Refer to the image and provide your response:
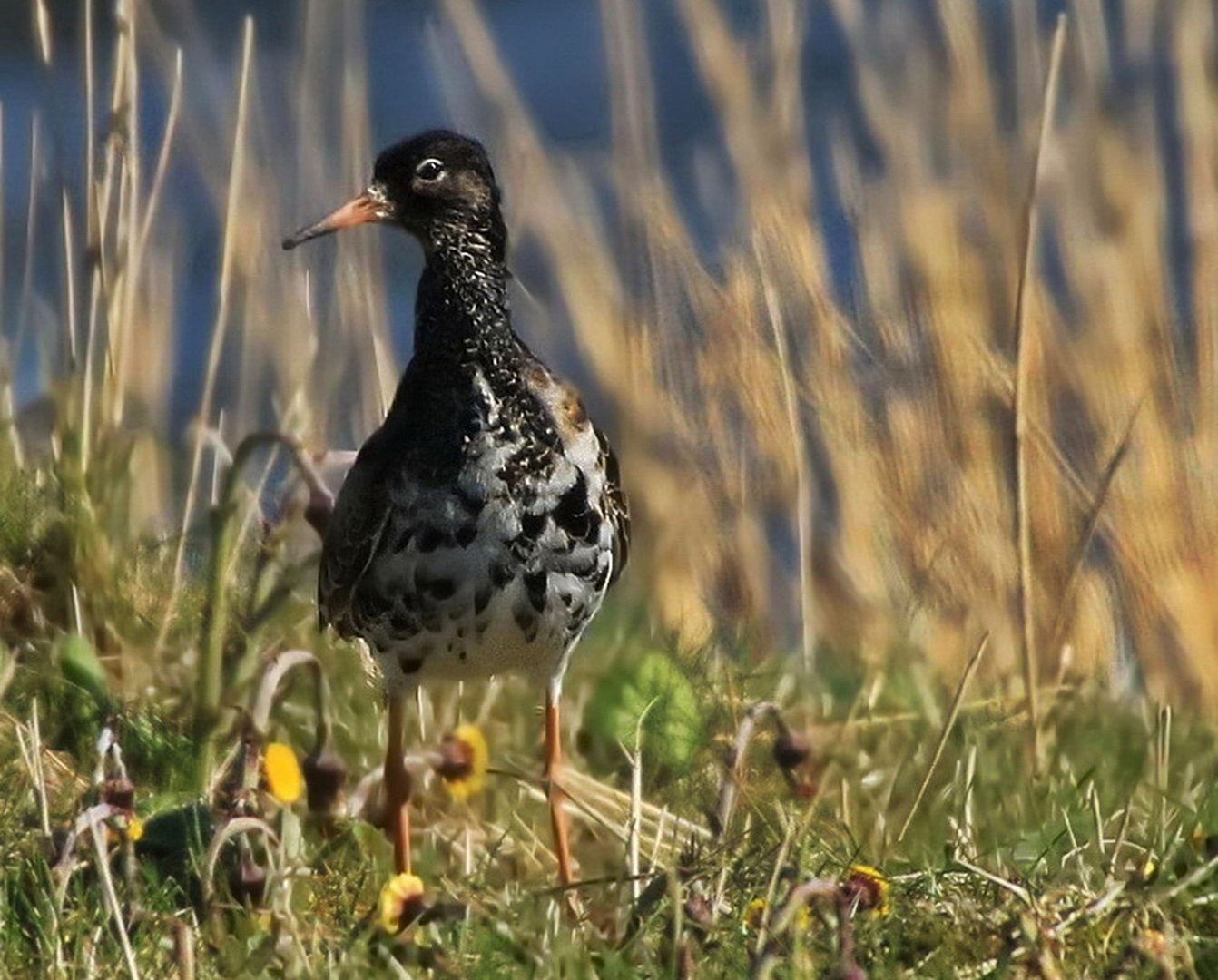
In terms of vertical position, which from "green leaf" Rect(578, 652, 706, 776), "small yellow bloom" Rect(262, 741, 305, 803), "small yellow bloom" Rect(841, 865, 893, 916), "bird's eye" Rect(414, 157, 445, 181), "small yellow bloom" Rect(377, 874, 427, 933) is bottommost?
"green leaf" Rect(578, 652, 706, 776)

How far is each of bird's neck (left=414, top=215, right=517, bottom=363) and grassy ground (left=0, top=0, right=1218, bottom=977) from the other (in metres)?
0.31

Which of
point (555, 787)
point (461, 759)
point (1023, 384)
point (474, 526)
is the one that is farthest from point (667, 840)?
point (1023, 384)

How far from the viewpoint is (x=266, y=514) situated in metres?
5.28

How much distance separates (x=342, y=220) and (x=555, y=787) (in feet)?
3.27

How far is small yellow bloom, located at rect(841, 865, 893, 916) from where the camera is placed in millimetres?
3455

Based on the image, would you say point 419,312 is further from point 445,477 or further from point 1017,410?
point 1017,410

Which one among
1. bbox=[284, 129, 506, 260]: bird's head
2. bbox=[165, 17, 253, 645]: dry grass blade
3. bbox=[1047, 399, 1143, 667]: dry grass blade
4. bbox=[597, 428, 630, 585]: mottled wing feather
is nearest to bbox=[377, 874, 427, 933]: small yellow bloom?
bbox=[597, 428, 630, 585]: mottled wing feather

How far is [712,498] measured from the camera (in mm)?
6148

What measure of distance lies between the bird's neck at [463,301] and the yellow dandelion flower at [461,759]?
2.15 feet

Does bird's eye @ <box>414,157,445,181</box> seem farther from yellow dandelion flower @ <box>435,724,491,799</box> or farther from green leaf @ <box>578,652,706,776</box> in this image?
green leaf @ <box>578,652,706,776</box>

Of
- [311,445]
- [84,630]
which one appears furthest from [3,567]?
[311,445]

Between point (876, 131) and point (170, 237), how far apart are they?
1.81 metres

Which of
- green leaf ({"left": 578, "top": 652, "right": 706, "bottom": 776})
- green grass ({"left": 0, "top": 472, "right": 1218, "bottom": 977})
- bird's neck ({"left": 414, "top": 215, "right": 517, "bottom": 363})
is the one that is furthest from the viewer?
green leaf ({"left": 578, "top": 652, "right": 706, "bottom": 776})

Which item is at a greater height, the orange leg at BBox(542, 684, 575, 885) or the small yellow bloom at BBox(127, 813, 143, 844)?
the small yellow bloom at BBox(127, 813, 143, 844)
